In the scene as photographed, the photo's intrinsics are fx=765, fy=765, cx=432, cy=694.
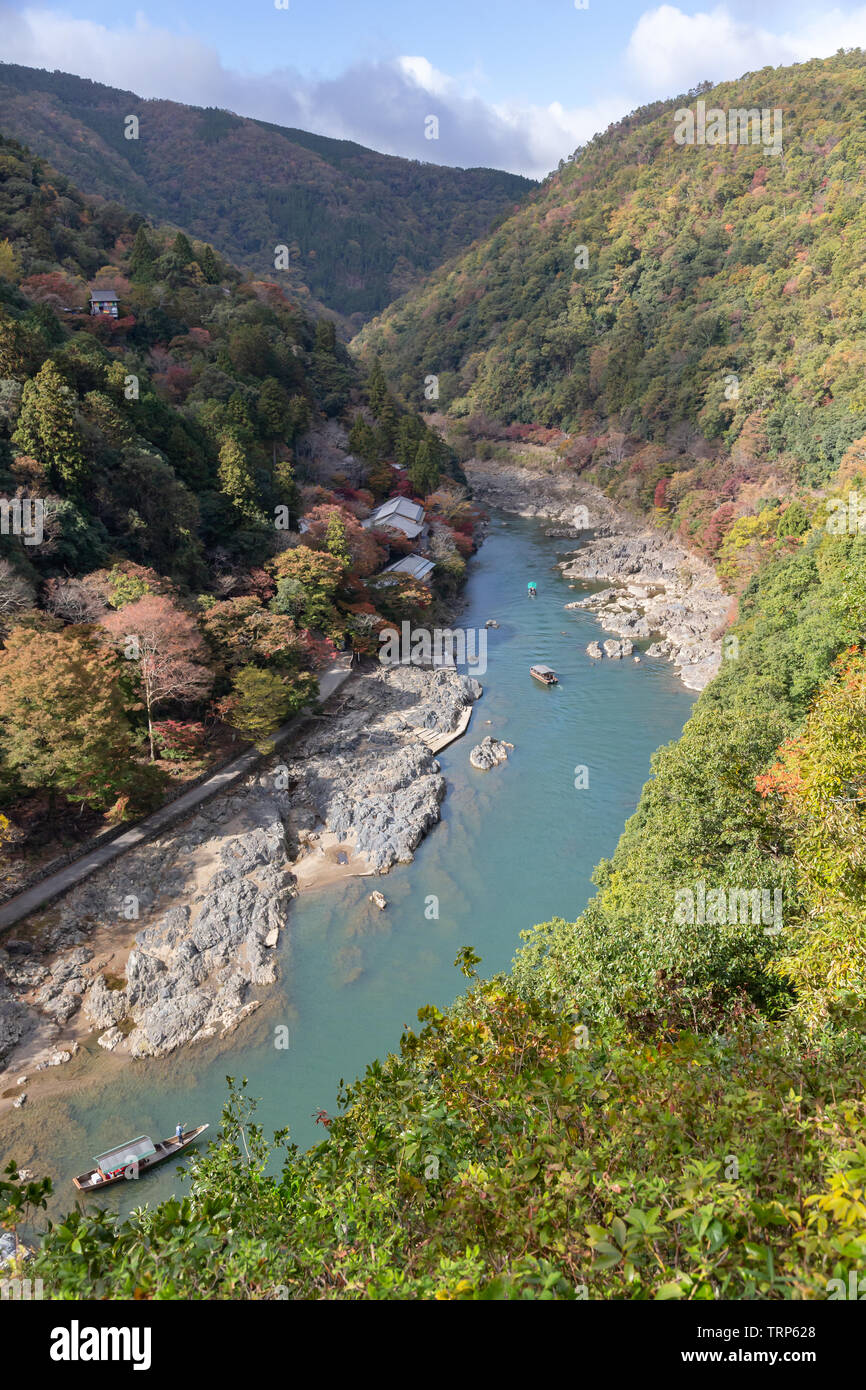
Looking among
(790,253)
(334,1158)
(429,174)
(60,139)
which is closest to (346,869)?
(334,1158)

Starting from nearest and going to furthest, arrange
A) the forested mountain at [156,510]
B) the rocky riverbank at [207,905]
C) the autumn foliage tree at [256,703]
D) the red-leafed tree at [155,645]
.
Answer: the rocky riverbank at [207,905] → the forested mountain at [156,510] → the red-leafed tree at [155,645] → the autumn foliage tree at [256,703]

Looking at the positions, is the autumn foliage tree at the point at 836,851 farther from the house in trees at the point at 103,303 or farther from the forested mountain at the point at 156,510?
the house in trees at the point at 103,303

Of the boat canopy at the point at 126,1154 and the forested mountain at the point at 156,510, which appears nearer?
the boat canopy at the point at 126,1154

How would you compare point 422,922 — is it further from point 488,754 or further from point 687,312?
point 687,312

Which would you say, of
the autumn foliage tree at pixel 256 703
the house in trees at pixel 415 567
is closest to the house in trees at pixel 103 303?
the house in trees at pixel 415 567

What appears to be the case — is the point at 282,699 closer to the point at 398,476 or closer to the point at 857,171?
the point at 398,476

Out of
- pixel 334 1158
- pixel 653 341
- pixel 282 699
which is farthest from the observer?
pixel 653 341
